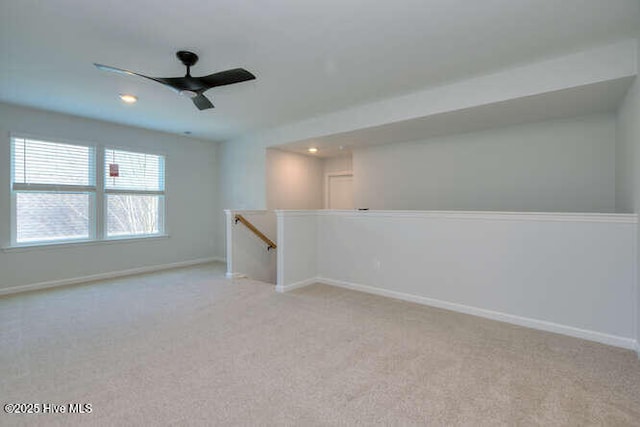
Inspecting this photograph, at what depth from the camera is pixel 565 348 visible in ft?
8.58

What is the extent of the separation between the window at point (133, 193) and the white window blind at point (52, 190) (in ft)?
0.84

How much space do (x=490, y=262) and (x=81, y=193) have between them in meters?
5.86

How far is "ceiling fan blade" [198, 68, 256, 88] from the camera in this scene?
2.48 meters

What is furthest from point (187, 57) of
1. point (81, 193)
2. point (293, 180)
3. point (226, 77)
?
point (293, 180)

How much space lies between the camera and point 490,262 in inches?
132

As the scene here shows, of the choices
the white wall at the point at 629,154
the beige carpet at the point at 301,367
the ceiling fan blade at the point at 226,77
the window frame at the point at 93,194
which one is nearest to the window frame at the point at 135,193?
the window frame at the point at 93,194

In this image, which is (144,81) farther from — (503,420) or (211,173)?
Answer: (503,420)

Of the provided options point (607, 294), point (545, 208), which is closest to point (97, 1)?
point (607, 294)

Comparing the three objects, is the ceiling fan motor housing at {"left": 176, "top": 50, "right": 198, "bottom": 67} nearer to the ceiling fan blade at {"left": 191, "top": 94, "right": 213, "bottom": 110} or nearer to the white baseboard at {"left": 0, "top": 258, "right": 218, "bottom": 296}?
the ceiling fan blade at {"left": 191, "top": 94, "right": 213, "bottom": 110}

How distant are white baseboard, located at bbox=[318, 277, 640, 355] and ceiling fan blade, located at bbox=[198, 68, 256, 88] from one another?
10.0 ft

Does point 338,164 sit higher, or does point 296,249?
point 338,164

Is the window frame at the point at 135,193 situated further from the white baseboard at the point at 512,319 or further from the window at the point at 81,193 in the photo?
the white baseboard at the point at 512,319

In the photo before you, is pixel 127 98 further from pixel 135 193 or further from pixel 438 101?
pixel 438 101

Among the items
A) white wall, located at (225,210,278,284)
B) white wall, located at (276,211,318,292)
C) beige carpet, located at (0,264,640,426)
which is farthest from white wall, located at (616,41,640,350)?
white wall, located at (225,210,278,284)
